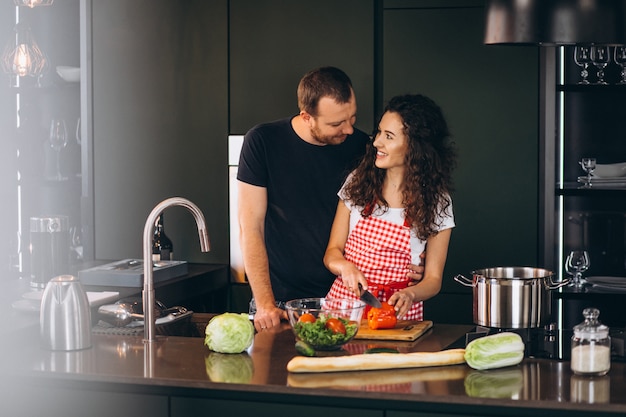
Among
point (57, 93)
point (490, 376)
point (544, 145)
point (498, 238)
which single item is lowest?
point (490, 376)

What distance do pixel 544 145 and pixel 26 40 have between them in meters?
2.34

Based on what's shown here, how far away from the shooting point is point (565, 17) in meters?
2.31

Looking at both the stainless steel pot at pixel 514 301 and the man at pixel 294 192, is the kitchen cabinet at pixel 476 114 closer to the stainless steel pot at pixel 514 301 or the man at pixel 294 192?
the man at pixel 294 192

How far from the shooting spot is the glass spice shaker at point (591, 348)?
2.20 metres

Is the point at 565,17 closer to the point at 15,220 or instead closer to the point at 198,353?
the point at 198,353

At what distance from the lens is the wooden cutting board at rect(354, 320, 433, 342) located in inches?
104

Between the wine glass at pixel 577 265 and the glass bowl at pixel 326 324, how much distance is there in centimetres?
174

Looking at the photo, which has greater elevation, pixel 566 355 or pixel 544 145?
pixel 544 145

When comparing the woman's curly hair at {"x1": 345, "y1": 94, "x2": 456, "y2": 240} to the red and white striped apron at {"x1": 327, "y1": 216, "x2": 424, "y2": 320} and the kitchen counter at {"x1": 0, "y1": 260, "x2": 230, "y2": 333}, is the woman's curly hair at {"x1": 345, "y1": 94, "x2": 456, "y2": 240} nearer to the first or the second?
the red and white striped apron at {"x1": 327, "y1": 216, "x2": 424, "y2": 320}

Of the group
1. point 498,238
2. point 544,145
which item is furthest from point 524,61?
point 498,238

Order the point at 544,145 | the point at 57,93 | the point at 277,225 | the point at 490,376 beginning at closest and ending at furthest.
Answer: the point at 490,376 → the point at 277,225 → the point at 544,145 → the point at 57,93

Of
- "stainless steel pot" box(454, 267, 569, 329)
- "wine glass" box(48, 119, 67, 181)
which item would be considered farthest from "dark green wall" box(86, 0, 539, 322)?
"stainless steel pot" box(454, 267, 569, 329)

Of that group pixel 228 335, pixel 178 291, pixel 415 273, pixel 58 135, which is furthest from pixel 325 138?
pixel 58 135

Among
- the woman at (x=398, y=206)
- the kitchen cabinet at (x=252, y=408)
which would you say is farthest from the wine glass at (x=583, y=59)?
the kitchen cabinet at (x=252, y=408)
